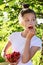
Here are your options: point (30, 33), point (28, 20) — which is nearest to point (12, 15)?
point (28, 20)

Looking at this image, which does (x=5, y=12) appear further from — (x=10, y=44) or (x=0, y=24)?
(x=10, y=44)

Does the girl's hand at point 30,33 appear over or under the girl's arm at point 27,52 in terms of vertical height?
over

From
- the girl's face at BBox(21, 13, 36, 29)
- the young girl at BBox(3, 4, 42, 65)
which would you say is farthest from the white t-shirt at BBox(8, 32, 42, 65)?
the girl's face at BBox(21, 13, 36, 29)

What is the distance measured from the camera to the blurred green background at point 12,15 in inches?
91.0

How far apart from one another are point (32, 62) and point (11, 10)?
0.67m

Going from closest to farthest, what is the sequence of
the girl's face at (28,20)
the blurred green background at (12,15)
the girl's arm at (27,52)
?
the girl's arm at (27,52), the girl's face at (28,20), the blurred green background at (12,15)

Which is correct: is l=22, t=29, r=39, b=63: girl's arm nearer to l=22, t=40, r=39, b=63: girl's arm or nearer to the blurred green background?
l=22, t=40, r=39, b=63: girl's arm

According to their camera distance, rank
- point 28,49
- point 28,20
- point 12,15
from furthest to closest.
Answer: point 12,15 → point 28,20 → point 28,49

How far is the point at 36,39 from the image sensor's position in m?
2.07

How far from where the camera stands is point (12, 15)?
8.04 feet

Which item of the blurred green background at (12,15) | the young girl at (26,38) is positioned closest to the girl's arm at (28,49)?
the young girl at (26,38)

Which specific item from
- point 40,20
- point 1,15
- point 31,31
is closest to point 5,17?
point 1,15

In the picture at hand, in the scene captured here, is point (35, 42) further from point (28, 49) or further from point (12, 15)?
point (12, 15)

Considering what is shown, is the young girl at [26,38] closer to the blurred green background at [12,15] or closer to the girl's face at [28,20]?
the girl's face at [28,20]
